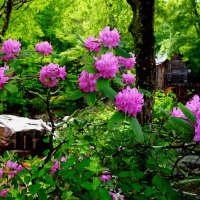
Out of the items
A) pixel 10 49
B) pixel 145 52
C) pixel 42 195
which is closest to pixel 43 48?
pixel 10 49

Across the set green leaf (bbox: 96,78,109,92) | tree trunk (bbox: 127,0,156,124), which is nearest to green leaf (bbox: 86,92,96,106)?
green leaf (bbox: 96,78,109,92)

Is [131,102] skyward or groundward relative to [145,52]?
groundward

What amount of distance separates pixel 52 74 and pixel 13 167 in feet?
2.75

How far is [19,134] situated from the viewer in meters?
13.7

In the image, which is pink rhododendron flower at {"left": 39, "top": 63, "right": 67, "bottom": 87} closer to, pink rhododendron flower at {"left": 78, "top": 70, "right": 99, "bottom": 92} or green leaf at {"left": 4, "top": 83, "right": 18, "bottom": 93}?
pink rhododendron flower at {"left": 78, "top": 70, "right": 99, "bottom": 92}

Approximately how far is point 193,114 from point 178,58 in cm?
3506

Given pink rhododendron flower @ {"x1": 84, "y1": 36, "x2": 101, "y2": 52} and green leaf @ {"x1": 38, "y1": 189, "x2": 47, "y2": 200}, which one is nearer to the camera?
green leaf @ {"x1": 38, "y1": 189, "x2": 47, "y2": 200}

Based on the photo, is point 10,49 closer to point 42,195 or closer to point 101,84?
point 101,84

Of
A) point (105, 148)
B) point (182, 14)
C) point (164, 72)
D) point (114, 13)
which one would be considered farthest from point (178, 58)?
point (105, 148)

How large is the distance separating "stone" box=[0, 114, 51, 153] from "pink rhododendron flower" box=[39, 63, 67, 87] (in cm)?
1064

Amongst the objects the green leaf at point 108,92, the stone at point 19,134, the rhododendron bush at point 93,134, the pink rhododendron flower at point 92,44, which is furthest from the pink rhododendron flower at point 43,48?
the stone at point 19,134

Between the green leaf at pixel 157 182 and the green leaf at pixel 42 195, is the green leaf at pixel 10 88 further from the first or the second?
the green leaf at pixel 157 182

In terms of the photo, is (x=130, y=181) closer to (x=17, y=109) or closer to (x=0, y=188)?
(x=0, y=188)

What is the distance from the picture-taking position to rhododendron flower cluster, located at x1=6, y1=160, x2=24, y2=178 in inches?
112
